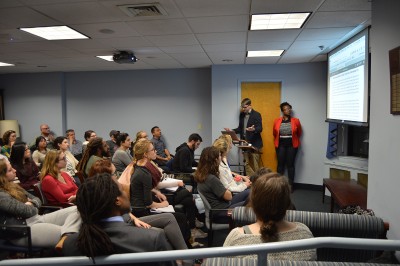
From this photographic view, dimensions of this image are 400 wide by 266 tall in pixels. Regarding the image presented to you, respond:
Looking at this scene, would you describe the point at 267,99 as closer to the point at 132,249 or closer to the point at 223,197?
the point at 223,197

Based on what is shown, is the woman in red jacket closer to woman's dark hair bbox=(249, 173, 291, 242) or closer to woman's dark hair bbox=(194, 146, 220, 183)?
woman's dark hair bbox=(194, 146, 220, 183)

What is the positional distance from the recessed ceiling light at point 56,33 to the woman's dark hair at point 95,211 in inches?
106

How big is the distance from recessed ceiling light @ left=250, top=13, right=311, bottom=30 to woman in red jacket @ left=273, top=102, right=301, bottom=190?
8.30ft

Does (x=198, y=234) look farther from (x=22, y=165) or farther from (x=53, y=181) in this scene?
(x=22, y=165)

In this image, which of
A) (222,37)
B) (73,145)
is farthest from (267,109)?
(73,145)

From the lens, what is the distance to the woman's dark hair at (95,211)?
4.08 ft

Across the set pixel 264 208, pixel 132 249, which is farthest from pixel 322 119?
pixel 132 249

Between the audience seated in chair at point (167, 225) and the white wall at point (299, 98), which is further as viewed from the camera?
the white wall at point (299, 98)

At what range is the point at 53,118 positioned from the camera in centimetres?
742

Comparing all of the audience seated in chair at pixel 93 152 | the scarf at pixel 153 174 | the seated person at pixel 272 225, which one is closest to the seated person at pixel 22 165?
the audience seated in chair at pixel 93 152

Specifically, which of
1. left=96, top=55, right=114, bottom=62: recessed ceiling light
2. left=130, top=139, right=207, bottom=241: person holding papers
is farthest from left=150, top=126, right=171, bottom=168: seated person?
left=130, top=139, right=207, bottom=241: person holding papers

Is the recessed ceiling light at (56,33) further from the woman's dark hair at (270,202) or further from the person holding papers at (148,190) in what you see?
the woman's dark hair at (270,202)

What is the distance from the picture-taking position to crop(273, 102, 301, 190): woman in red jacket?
5758 mm

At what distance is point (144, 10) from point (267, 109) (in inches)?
159
